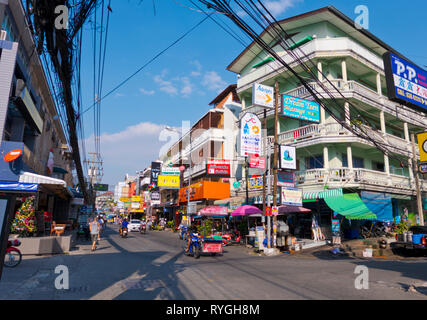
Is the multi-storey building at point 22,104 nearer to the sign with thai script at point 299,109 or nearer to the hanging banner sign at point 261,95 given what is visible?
the hanging banner sign at point 261,95

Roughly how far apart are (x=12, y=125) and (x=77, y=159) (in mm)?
4099

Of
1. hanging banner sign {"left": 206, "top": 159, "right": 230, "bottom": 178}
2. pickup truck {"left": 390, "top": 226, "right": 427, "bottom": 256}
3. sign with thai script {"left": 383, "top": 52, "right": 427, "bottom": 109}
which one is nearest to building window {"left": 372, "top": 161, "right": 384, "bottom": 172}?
pickup truck {"left": 390, "top": 226, "right": 427, "bottom": 256}

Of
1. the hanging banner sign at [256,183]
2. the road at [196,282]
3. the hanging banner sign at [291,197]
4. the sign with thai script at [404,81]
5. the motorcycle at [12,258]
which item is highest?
the sign with thai script at [404,81]

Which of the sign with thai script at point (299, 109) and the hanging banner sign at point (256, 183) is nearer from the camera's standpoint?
the sign with thai script at point (299, 109)

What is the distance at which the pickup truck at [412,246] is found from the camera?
1504 cm

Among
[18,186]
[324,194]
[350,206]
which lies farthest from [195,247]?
[350,206]

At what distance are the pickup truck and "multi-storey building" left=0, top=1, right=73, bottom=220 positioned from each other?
59.8ft

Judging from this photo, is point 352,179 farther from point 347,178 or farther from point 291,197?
point 291,197

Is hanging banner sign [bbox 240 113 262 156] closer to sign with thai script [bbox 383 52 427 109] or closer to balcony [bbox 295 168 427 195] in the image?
balcony [bbox 295 168 427 195]

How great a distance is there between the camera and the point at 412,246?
15.4 metres

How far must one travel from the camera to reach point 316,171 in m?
20.8

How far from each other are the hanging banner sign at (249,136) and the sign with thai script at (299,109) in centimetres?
295

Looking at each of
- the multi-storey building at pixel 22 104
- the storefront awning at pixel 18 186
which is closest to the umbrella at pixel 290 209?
the multi-storey building at pixel 22 104

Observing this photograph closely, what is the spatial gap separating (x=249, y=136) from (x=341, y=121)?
6.94m
